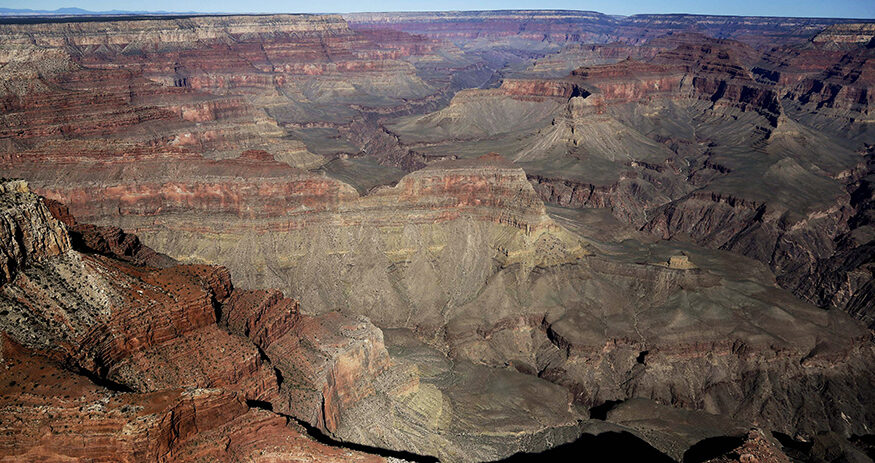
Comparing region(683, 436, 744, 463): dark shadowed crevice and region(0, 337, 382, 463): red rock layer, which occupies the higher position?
region(0, 337, 382, 463): red rock layer

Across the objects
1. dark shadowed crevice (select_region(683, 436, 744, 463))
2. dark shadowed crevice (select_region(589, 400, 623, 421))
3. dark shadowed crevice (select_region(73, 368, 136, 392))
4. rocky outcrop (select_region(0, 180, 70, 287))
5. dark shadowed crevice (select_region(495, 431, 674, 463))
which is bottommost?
dark shadowed crevice (select_region(589, 400, 623, 421))

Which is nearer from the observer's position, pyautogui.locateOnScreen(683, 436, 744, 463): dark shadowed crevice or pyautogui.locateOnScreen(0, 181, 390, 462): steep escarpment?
pyautogui.locateOnScreen(0, 181, 390, 462): steep escarpment

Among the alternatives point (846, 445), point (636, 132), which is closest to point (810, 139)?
point (636, 132)

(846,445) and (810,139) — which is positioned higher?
(810,139)

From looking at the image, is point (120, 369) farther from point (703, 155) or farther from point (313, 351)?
point (703, 155)

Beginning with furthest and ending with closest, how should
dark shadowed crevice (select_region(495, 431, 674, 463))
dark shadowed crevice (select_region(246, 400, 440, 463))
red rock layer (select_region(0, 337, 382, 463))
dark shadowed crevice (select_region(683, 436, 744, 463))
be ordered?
dark shadowed crevice (select_region(495, 431, 674, 463)), dark shadowed crevice (select_region(683, 436, 744, 463)), dark shadowed crevice (select_region(246, 400, 440, 463)), red rock layer (select_region(0, 337, 382, 463))

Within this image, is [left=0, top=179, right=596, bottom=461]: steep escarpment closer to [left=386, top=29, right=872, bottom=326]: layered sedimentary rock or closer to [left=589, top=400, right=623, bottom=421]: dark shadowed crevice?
[left=589, top=400, right=623, bottom=421]: dark shadowed crevice

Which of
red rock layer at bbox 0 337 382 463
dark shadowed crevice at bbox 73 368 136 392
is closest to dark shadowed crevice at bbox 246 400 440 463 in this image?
red rock layer at bbox 0 337 382 463

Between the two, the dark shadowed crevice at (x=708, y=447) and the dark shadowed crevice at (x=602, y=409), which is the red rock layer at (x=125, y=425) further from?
the dark shadowed crevice at (x=602, y=409)

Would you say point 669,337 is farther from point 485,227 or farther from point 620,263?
point 485,227
